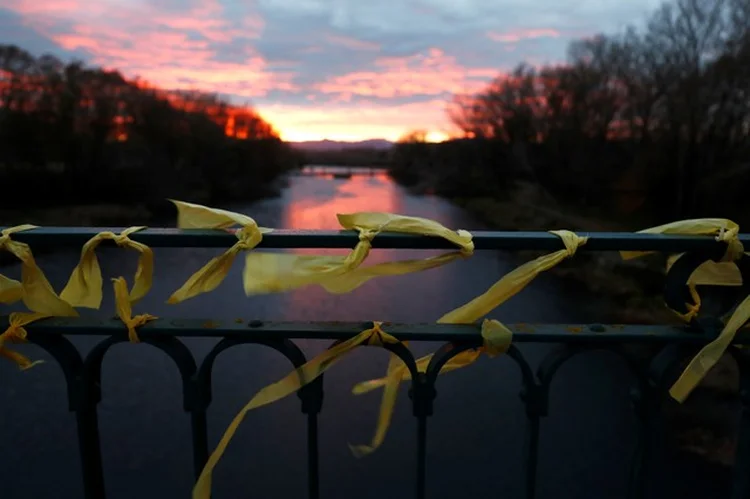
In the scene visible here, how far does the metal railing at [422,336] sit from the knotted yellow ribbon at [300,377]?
0.02 m

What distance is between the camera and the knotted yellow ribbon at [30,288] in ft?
4.45

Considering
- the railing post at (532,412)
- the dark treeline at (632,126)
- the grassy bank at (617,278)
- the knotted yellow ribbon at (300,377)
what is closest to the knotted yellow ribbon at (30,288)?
the knotted yellow ribbon at (300,377)

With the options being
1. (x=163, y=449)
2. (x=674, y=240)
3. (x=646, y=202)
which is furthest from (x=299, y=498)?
(x=646, y=202)

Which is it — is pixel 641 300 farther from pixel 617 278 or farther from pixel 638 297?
pixel 617 278

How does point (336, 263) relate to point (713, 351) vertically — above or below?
above

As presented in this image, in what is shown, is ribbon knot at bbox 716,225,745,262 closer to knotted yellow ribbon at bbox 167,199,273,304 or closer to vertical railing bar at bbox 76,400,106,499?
knotted yellow ribbon at bbox 167,199,273,304

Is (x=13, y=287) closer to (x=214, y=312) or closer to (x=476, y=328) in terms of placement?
(x=476, y=328)

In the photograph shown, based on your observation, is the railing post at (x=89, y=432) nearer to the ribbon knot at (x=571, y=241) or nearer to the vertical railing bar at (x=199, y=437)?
the vertical railing bar at (x=199, y=437)

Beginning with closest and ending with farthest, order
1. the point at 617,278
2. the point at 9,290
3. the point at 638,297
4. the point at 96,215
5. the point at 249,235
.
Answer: the point at 249,235 → the point at 9,290 → the point at 638,297 → the point at 617,278 → the point at 96,215

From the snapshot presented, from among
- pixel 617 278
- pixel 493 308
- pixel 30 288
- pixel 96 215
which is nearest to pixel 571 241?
pixel 493 308

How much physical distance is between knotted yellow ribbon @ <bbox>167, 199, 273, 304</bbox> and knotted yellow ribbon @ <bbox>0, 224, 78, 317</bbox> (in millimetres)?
282

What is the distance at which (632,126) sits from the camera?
3325cm

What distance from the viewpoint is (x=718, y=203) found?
25094 millimetres

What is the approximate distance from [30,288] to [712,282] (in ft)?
5.42
